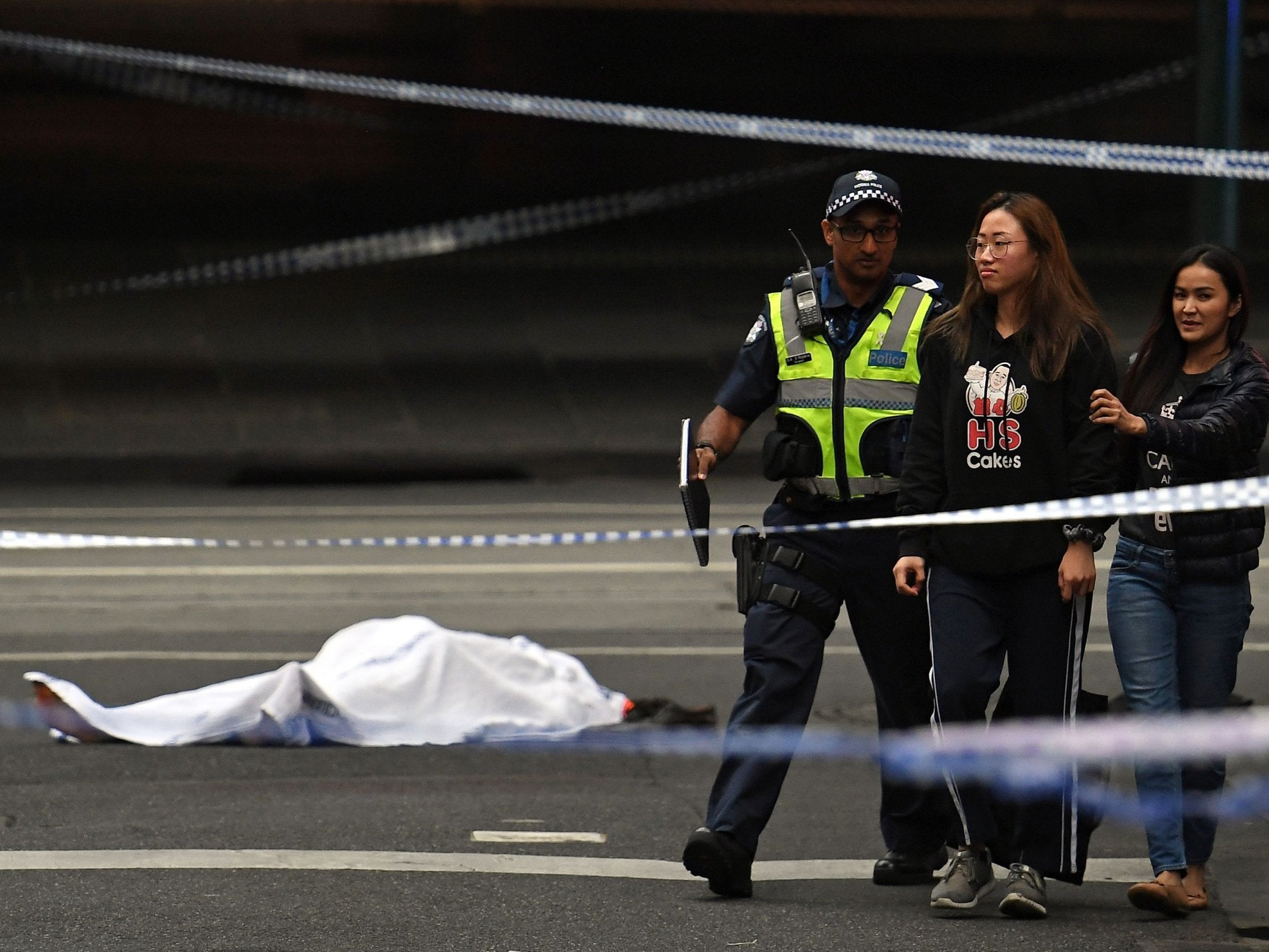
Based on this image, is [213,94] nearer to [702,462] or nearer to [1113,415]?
[702,462]

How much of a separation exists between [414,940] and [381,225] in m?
16.6

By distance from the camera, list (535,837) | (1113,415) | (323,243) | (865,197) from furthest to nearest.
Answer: (323,243) → (535,837) → (865,197) → (1113,415)

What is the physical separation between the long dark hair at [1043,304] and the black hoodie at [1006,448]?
0.08ft

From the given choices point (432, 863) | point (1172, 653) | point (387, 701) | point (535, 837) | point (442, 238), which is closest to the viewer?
point (1172, 653)

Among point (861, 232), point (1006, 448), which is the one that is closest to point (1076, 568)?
point (1006, 448)

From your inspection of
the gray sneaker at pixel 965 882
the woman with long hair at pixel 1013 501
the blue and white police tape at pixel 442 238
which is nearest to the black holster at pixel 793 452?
the woman with long hair at pixel 1013 501

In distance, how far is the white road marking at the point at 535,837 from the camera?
6082 millimetres

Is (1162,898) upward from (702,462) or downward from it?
downward

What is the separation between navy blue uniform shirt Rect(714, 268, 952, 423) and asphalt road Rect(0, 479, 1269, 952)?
1256 mm

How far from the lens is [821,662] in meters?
5.70

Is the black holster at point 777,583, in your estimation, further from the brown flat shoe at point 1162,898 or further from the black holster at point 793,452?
the brown flat shoe at point 1162,898

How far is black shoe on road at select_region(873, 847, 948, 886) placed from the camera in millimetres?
5660

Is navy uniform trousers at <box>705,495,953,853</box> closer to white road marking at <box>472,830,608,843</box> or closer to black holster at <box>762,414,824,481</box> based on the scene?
black holster at <box>762,414,824,481</box>

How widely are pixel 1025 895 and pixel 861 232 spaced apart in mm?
1706
